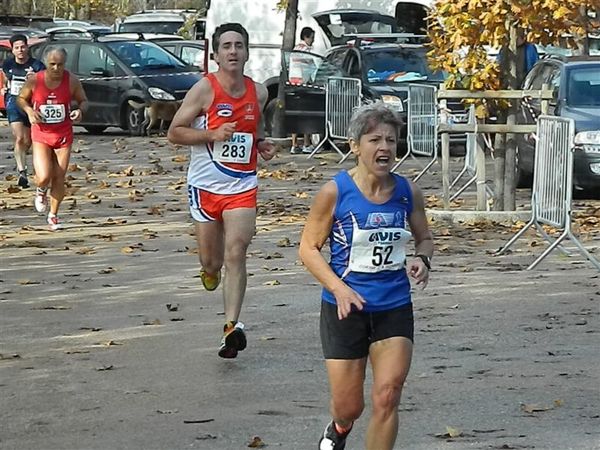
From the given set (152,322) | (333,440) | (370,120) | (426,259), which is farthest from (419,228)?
(152,322)

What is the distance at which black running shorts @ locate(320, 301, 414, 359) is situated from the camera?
637 centimetres

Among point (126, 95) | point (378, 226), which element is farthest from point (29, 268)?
point (126, 95)

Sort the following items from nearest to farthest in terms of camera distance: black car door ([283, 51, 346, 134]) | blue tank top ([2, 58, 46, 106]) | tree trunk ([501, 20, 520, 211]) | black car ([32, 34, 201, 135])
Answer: tree trunk ([501, 20, 520, 211])
blue tank top ([2, 58, 46, 106])
black car door ([283, 51, 346, 134])
black car ([32, 34, 201, 135])

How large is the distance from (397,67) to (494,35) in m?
9.48

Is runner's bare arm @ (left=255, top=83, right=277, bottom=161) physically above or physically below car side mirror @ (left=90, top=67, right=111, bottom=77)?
above

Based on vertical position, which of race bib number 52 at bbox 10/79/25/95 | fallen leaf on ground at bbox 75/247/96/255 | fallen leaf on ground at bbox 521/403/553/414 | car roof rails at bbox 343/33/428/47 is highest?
car roof rails at bbox 343/33/428/47

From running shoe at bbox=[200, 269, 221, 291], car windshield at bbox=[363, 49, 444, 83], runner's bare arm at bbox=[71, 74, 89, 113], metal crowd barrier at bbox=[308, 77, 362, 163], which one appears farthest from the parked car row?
running shoe at bbox=[200, 269, 221, 291]

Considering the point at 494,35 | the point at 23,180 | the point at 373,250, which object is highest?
the point at 494,35

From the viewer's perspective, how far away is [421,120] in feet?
66.6

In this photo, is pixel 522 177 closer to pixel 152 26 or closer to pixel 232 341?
pixel 232 341

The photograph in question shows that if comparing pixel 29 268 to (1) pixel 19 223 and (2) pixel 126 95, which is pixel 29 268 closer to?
(1) pixel 19 223

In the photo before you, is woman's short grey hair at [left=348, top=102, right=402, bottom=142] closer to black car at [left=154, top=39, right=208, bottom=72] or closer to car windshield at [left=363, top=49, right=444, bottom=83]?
car windshield at [left=363, top=49, right=444, bottom=83]

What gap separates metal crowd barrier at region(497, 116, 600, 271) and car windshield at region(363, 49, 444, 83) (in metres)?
11.2

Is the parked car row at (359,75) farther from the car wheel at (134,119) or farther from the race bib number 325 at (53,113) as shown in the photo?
the race bib number 325 at (53,113)
